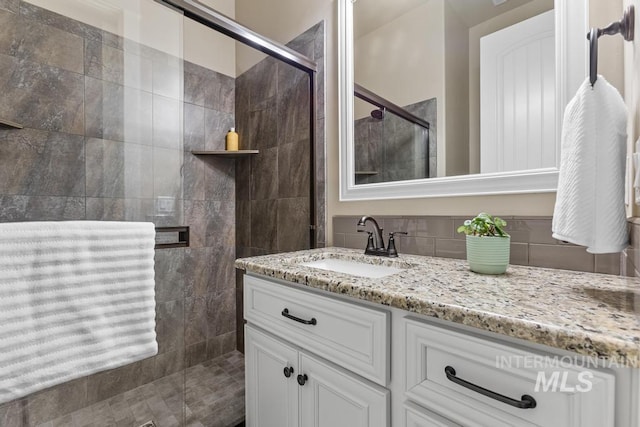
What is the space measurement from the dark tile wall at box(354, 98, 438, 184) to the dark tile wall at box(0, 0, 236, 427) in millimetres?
889

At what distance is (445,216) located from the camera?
1126 mm

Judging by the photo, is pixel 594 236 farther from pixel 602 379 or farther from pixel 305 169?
pixel 305 169

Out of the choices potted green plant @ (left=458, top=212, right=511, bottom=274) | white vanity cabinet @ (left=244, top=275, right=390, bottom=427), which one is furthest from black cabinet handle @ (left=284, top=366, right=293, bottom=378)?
potted green plant @ (left=458, top=212, right=511, bottom=274)

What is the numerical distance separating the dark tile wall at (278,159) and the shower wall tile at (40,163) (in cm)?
98

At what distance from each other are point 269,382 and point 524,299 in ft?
2.71

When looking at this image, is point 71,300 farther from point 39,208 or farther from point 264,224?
point 264,224

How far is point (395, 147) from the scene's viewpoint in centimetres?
135

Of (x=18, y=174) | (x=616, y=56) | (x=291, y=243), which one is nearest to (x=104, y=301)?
(x=18, y=174)

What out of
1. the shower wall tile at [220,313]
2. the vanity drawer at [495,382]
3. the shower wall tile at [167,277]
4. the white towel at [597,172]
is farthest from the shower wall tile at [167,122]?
the white towel at [597,172]

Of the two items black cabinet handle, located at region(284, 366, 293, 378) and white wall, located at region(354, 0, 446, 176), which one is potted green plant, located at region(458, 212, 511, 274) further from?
black cabinet handle, located at region(284, 366, 293, 378)

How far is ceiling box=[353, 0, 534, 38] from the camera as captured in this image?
106 cm

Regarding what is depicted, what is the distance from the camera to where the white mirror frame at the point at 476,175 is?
0.88 metres

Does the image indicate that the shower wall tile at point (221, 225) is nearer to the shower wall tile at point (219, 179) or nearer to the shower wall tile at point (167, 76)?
the shower wall tile at point (219, 179)

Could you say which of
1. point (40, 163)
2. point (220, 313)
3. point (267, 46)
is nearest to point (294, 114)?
point (267, 46)
